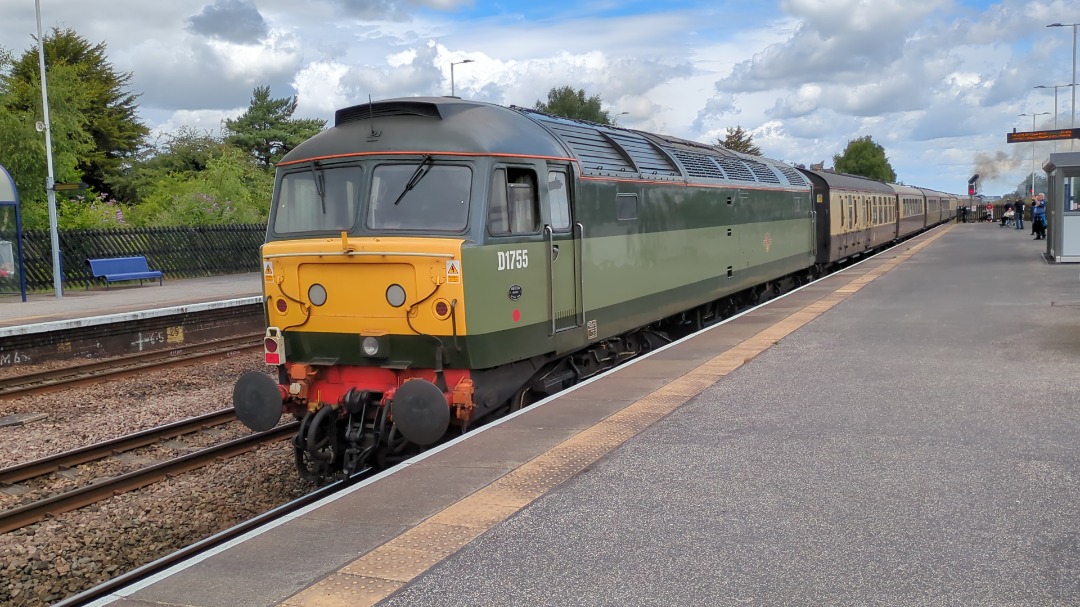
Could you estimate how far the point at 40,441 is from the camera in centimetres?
939

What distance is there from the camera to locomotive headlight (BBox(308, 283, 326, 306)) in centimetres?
727

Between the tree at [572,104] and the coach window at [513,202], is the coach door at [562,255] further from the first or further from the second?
the tree at [572,104]

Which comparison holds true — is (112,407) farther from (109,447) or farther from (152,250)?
A: (152,250)

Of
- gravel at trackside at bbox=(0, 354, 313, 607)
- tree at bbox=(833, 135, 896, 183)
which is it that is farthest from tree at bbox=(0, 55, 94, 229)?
tree at bbox=(833, 135, 896, 183)

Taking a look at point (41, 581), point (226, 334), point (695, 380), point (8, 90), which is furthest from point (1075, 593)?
point (8, 90)

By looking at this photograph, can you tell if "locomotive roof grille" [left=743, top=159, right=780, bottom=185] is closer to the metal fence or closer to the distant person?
the metal fence

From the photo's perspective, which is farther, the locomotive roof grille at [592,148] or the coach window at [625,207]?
the coach window at [625,207]

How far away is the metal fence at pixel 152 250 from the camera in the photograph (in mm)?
21859

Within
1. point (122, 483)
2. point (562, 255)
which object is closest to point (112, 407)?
point (122, 483)

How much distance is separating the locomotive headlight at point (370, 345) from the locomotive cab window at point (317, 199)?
959 millimetres

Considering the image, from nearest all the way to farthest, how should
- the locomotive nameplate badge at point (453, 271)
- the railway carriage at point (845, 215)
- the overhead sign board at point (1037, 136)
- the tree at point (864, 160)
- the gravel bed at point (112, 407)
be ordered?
the locomotive nameplate badge at point (453, 271) → the gravel bed at point (112, 407) → the railway carriage at point (845, 215) → the overhead sign board at point (1037, 136) → the tree at point (864, 160)

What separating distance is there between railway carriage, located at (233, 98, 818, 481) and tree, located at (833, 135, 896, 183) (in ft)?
354

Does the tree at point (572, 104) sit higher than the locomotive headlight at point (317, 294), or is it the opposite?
the tree at point (572, 104)

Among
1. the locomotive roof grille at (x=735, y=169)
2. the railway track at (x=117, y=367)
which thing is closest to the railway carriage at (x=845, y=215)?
the locomotive roof grille at (x=735, y=169)
